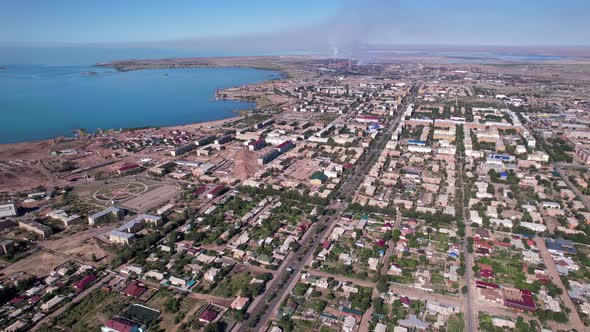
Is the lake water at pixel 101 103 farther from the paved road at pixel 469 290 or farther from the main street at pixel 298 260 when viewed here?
the paved road at pixel 469 290

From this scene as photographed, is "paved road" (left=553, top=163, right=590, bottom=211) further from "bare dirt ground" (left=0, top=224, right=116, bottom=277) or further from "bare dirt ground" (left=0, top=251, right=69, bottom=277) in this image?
"bare dirt ground" (left=0, top=251, right=69, bottom=277)

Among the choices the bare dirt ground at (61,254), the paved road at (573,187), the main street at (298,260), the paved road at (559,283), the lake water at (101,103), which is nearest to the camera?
the paved road at (559,283)

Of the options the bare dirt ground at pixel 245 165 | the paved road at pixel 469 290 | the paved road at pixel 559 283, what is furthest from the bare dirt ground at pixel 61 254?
the paved road at pixel 559 283

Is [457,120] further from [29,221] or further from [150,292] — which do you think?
[29,221]

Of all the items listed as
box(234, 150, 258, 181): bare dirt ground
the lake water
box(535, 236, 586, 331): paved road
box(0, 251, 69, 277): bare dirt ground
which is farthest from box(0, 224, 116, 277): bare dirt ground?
the lake water

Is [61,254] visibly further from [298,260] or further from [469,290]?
[469,290]
